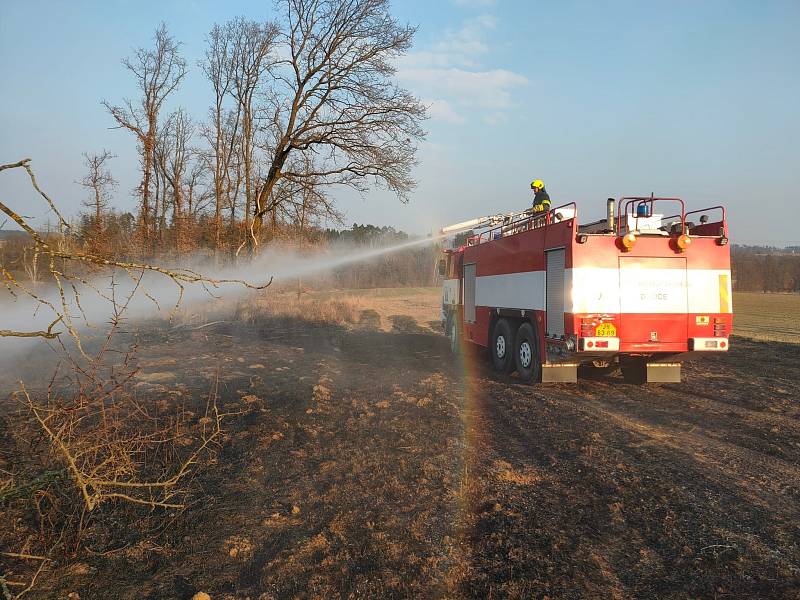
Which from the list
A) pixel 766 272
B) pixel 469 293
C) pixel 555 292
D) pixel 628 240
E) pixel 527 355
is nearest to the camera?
pixel 628 240

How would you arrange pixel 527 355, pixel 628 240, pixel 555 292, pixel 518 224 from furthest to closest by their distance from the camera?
1. pixel 518 224
2. pixel 527 355
3. pixel 555 292
4. pixel 628 240

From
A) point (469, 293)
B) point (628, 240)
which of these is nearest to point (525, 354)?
point (628, 240)

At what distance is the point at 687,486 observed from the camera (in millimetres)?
4730

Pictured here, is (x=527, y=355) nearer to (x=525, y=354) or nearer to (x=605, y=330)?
(x=525, y=354)

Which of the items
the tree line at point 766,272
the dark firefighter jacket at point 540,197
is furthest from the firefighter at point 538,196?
the tree line at point 766,272

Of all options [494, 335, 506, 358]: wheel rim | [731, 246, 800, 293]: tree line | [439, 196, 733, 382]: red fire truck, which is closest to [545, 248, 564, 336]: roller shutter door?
[439, 196, 733, 382]: red fire truck

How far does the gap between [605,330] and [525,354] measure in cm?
191

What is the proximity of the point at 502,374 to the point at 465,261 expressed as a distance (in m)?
3.49

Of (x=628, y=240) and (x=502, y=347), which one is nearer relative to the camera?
(x=628, y=240)

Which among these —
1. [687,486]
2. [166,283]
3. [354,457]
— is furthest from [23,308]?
[687,486]

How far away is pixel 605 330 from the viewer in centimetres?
830

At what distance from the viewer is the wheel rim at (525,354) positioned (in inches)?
386

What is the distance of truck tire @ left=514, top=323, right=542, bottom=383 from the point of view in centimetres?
948

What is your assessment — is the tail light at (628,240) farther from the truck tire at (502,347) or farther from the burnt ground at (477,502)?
the truck tire at (502,347)
